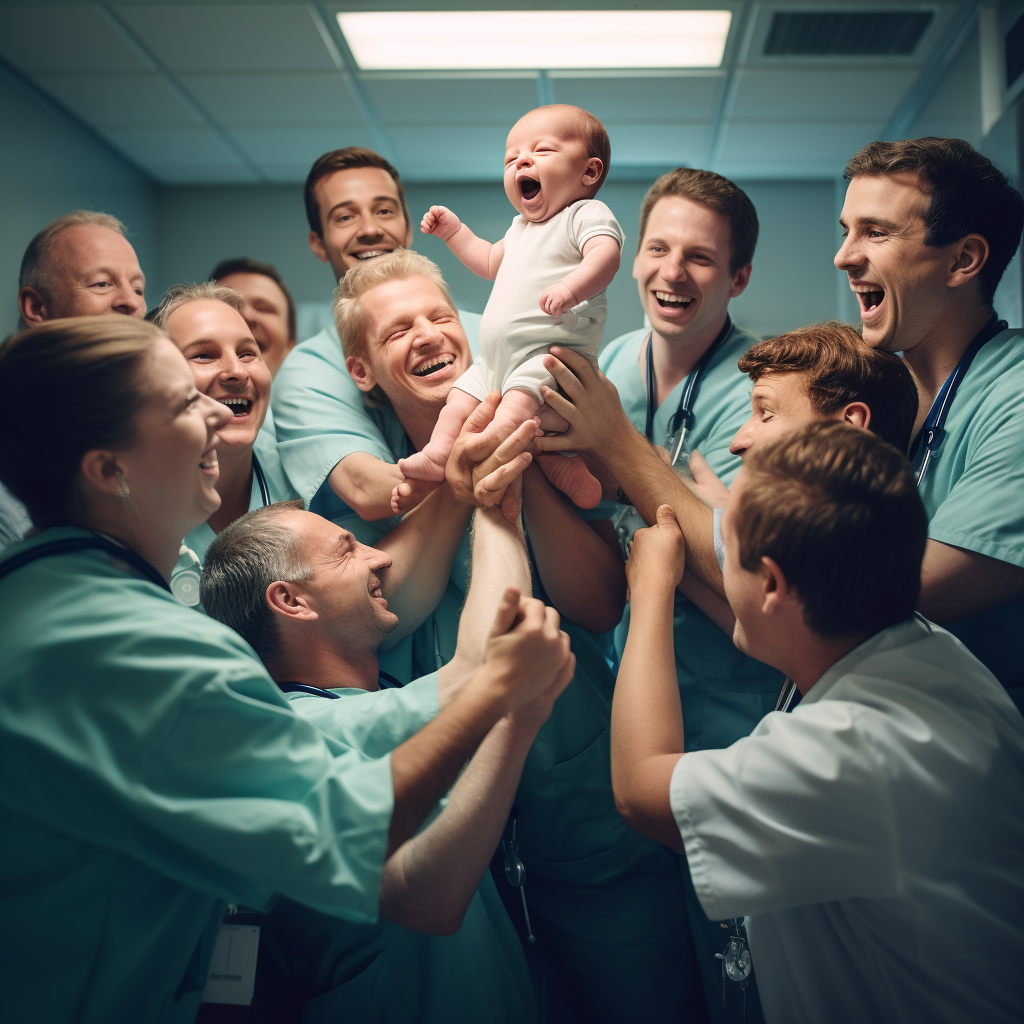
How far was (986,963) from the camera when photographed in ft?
3.52

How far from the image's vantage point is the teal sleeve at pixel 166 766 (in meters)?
1.02

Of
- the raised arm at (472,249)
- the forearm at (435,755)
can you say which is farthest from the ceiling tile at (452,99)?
the forearm at (435,755)

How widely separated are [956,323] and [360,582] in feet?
4.36

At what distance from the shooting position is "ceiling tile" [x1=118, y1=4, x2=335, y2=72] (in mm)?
3797

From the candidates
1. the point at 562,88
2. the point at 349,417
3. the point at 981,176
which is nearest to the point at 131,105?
the point at 562,88

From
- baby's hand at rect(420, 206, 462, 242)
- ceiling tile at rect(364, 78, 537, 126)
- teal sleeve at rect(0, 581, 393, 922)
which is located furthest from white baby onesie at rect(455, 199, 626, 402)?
ceiling tile at rect(364, 78, 537, 126)

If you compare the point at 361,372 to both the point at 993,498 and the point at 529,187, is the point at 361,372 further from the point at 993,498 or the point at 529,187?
the point at 993,498

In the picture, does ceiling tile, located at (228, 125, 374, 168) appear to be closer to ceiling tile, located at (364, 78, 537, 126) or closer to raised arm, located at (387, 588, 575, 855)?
ceiling tile, located at (364, 78, 537, 126)

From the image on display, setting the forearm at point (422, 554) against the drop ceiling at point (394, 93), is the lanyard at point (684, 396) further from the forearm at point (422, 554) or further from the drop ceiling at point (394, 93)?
the drop ceiling at point (394, 93)

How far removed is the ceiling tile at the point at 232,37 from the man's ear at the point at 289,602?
3.24m

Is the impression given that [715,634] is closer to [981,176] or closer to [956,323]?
[956,323]

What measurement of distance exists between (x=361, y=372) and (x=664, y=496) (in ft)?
2.66

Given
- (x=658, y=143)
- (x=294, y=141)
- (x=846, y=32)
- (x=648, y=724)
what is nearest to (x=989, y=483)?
(x=648, y=724)

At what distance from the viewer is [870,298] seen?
A: 1787 millimetres
